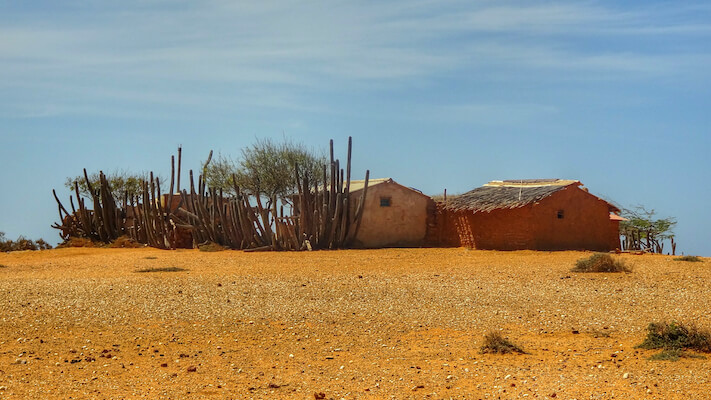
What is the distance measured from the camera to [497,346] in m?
9.52

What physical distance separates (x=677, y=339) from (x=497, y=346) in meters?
2.16

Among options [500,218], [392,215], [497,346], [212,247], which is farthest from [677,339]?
[212,247]

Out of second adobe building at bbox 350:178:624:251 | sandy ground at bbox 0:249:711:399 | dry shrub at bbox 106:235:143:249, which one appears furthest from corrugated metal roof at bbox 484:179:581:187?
dry shrub at bbox 106:235:143:249

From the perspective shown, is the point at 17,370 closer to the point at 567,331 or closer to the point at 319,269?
the point at 567,331

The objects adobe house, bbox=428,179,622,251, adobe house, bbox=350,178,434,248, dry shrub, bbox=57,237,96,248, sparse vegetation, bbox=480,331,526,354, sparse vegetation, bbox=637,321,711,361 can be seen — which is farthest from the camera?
dry shrub, bbox=57,237,96,248

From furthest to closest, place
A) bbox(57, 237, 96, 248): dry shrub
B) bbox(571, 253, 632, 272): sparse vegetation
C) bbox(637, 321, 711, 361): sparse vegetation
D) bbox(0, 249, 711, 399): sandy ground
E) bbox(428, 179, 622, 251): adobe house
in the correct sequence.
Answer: bbox(57, 237, 96, 248): dry shrub < bbox(428, 179, 622, 251): adobe house < bbox(571, 253, 632, 272): sparse vegetation < bbox(637, 321, 711, 361): sparse vegetation < bbox(0, 249, 711, 399): sandy ground

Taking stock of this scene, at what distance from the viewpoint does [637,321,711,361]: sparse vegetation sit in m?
9.28

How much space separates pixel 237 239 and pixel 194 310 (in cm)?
1559

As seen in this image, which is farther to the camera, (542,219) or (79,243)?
(79,243)

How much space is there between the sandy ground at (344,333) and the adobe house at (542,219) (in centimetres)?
715

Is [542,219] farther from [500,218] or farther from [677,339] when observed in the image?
[677,339]

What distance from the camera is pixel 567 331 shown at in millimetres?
10672

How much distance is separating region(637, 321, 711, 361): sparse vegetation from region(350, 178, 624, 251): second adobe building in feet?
48.4

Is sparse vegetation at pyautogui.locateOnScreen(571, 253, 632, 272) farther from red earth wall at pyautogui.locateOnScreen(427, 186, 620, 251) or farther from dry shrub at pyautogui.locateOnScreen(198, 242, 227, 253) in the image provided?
dry shrub at pyautogui.locateOnScreen(198, 242, 227, 253)
